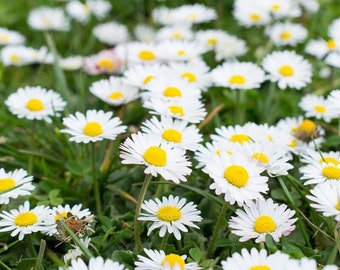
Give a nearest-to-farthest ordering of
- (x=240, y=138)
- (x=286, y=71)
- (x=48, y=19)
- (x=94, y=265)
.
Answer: (x=94, y=265) → (x=240, y=138) → (x=286, y=71) → (x=48, y=19)

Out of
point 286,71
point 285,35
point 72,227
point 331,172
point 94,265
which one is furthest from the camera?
point 285,35

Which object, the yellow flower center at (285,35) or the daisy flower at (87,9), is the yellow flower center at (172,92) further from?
the daisy flower at (87,9)

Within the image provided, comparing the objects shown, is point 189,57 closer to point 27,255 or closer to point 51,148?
point 51,148

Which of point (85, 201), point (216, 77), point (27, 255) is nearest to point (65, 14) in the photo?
point (216, 77)

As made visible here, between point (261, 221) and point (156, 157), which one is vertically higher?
point (156, 157)

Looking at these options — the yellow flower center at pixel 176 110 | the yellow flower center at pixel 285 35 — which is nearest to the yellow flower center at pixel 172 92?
the yellow flower center at pixel 176 110

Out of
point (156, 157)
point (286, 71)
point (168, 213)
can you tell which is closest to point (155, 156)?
point (156, 157)

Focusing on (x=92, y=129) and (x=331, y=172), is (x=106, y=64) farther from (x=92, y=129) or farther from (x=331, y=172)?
(x=331, y=172)
